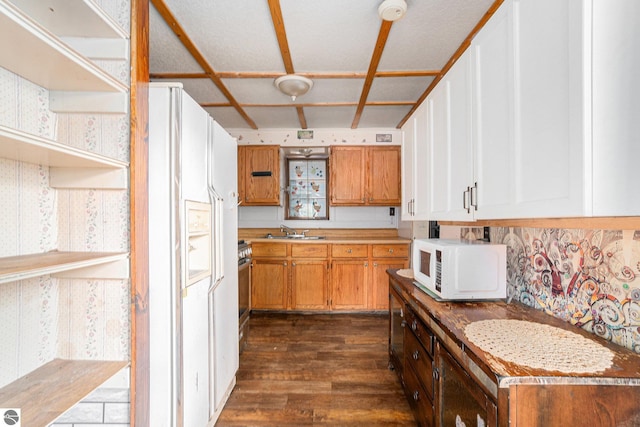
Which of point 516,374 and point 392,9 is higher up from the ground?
point 392,9

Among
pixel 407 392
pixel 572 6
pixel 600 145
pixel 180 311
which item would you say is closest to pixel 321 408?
pixel 407 392

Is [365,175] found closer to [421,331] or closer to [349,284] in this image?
[349,284]

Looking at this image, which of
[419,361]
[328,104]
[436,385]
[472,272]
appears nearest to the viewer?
[436,385]

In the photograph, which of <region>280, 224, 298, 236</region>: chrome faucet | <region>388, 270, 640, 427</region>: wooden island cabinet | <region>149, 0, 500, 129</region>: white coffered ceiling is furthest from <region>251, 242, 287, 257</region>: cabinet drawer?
<region>388, 270, 640, 427</region>: wooden island cabinet

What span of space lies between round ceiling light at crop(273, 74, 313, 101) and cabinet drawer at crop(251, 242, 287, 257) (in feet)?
6.06

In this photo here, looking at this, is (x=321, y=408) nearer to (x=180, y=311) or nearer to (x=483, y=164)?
(x=180, y=311)

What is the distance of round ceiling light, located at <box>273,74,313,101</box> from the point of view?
98.4 inches

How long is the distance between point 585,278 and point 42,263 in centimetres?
193

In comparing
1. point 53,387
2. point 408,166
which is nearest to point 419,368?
point 408,166

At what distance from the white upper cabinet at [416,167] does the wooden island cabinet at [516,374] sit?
77 centimetres

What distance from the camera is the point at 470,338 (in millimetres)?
1054

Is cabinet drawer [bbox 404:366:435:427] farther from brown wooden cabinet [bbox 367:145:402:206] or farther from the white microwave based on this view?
brown wooden cabinet [bbox 367:145:402:206]

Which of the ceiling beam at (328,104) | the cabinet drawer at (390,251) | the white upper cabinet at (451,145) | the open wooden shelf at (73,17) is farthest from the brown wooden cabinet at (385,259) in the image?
the open wooden shelf at (73,17)

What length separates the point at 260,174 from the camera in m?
4.02
